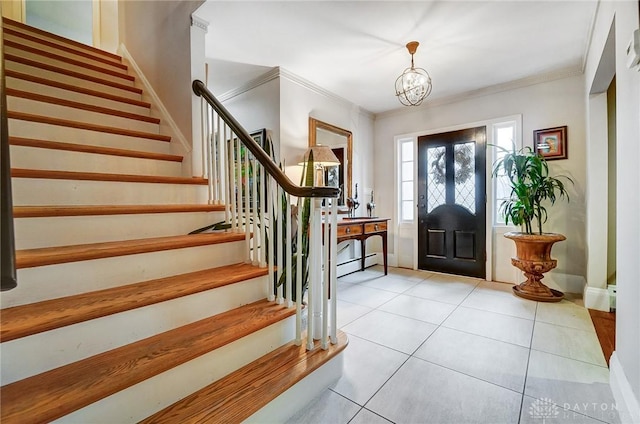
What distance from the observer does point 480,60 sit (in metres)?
2.88

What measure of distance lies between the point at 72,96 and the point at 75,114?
0.98 feet

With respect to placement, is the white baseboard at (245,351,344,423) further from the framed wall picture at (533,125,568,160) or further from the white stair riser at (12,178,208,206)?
the framed wall picture at (533,125,568,160)

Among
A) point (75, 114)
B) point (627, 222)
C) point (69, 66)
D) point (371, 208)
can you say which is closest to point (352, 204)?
point (371, 208)

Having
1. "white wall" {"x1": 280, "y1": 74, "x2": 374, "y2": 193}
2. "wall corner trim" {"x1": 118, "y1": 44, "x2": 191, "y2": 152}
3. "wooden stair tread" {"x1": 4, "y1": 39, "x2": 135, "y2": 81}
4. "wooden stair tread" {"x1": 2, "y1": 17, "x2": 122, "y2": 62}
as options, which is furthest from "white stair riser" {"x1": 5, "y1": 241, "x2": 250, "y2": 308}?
"wooden stair tread" {"x1": 2, "y1": 17, "x2": 122, "y2": 62}

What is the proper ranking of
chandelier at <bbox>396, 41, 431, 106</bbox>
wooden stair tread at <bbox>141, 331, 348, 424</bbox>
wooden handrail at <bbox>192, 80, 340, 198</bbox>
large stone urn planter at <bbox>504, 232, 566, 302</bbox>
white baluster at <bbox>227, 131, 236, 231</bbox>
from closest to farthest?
wooden stair tread at <bbox>141, 331, 348, 424</bbox> < wooden handrail at <bbox>192, 80, 340, 198</bbox> < white baluster at <bbox>227, 131, 236, 231</bbox> < chandelier at <bbox>396, 41, 431, 106</bbox> < large stone urn planter at <bbox>504, 232, 566, 302</bbox>

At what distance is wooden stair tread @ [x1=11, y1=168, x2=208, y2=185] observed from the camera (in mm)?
1552

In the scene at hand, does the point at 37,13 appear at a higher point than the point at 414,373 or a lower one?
higher

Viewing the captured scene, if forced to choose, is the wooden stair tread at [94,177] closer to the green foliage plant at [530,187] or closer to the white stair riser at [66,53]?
the white stair riser at [66,53]

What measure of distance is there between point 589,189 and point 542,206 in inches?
22.8

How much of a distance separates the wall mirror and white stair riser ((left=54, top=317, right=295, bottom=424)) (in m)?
2.56

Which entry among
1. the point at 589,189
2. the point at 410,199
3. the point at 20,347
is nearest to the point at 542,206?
the point at 589,189

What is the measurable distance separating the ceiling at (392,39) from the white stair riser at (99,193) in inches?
57.6

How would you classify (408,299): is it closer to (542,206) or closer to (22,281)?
(542,206)

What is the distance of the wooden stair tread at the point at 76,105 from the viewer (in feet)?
6.64
